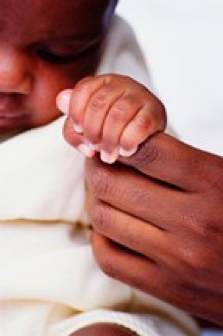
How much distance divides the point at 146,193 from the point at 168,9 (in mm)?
521

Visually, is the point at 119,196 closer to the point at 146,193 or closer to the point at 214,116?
the point at 146,193

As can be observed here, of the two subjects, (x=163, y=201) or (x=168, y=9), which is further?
(x=168, y=9)

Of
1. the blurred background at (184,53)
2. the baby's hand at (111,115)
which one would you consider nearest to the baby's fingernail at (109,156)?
the baby's hand at (111,115)

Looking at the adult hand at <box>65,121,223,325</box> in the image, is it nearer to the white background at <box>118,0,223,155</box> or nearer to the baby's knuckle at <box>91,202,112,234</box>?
the baby's knuckle at <box>91,202,112,234</box>

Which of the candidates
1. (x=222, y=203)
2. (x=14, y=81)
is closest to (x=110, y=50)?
(x=14, y=81)

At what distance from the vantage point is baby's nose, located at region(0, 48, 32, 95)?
102cm

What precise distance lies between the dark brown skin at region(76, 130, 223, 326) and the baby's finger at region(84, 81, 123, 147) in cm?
6

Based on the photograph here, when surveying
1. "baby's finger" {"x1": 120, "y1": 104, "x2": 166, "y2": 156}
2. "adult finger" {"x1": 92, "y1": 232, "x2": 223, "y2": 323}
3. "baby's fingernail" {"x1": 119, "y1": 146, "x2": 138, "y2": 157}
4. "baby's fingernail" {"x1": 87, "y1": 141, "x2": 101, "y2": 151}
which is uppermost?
"baby's finger" {"x1": 120, "y1": 104, "x2": 166, "y2": 156}

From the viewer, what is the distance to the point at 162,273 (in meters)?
1.04

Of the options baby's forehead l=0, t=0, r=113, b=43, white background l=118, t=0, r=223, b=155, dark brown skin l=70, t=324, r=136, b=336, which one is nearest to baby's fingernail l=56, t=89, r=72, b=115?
baby's forehead l=0, t=0, r=113, b=43

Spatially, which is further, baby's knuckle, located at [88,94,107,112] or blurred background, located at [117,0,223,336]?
blurred background, located at [117,0,223,336]

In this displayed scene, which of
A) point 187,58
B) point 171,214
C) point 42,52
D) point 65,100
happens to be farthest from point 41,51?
point 187,58

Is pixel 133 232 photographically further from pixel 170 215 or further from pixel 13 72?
pixel 13 72

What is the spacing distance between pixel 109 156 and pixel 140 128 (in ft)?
0.15
